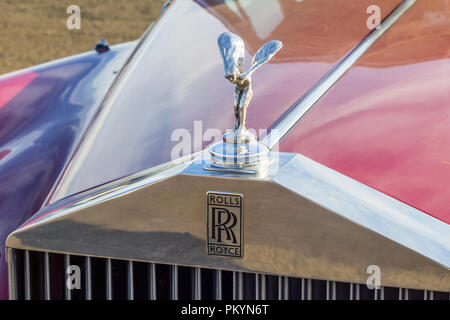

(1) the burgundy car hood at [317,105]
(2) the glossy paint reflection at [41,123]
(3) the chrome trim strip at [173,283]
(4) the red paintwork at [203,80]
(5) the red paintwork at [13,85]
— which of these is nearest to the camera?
(3) the chrome trim strip at [173,283]

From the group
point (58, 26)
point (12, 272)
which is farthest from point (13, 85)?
point (58, 26)

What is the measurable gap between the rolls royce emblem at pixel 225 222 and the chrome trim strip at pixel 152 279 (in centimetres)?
14

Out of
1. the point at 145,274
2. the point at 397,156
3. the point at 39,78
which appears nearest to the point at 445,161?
the point at 397,156

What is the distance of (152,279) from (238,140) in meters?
0.32

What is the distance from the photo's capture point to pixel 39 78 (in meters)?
2.55

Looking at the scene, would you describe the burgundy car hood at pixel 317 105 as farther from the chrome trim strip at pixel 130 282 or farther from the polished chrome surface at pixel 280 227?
the chrome trim strip at pixel 130 282

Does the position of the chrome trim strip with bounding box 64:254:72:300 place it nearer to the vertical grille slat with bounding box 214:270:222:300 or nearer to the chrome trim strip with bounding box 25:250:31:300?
the chrome trim strip with bounding box 25:250:31:300

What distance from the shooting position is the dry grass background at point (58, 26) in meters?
5.48

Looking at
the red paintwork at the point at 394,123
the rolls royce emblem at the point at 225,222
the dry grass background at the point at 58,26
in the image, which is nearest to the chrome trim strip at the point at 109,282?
the rolls royce emblem at the point at 225,222

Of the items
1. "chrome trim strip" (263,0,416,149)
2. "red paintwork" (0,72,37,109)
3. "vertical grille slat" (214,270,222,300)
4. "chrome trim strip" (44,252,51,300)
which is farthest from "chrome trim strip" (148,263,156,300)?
"red paintwork" (0,72,37,109)

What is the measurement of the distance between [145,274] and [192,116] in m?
0.51

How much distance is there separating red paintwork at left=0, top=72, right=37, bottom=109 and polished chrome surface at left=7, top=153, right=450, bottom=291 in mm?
1211

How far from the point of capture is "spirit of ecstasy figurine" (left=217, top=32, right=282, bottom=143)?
48.5 inches
